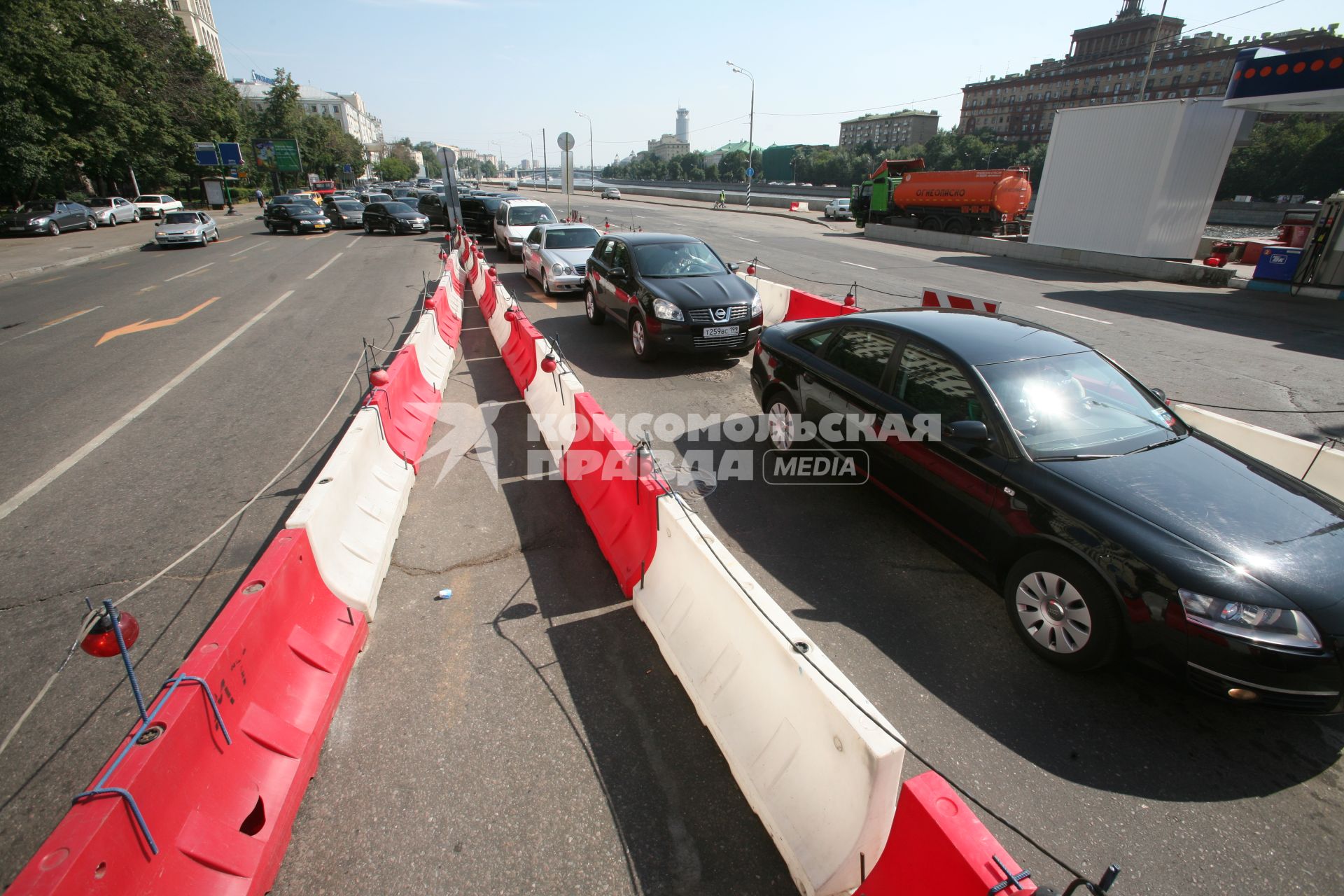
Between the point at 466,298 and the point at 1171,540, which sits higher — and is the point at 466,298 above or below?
below

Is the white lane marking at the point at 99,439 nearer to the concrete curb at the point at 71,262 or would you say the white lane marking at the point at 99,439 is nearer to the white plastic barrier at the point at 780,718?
the white plastic barrier at the point at 780,718

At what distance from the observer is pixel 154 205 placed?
38.0m

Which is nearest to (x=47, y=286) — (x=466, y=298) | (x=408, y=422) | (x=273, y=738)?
(x=466, y=298)

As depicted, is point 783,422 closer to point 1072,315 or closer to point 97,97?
point 1072,315

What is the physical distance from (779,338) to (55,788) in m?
5.68

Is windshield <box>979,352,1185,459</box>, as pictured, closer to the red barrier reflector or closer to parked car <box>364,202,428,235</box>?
the red barrier reflector

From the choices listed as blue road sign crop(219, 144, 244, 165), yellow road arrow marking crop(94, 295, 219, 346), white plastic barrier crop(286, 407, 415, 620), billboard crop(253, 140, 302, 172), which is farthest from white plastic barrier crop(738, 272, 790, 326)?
billboard crop(253, 140, 302, 172)

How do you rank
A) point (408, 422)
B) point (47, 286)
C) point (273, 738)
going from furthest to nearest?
point (47, 286) → point (408, 422) → point (273, 738)

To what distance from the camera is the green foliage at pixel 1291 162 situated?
151ft

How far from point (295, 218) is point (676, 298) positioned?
30.5 meters

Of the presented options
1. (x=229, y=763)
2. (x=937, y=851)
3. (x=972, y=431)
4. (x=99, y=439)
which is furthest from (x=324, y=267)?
(x=937, y=851)

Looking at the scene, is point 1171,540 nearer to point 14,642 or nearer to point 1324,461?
point 1324,461

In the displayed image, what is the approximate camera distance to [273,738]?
2.61 m

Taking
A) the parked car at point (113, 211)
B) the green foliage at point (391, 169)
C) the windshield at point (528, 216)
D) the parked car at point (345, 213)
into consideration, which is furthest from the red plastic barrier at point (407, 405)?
the green foliage at point (391, 169)
